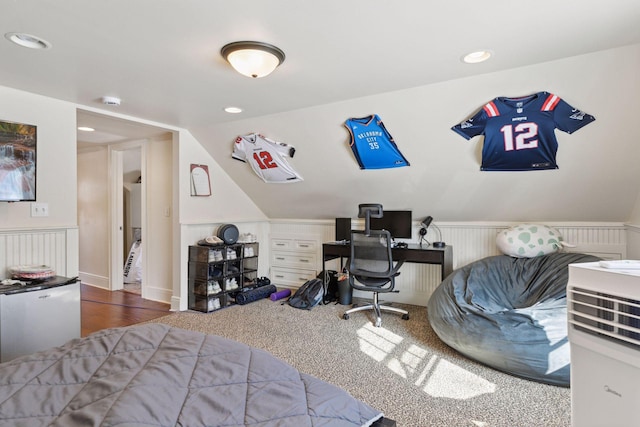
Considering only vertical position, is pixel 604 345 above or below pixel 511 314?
above

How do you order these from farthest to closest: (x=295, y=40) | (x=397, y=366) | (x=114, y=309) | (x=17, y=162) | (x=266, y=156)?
(x=114, y=309)
(x=266, y=156)
(x=17, y=162)
(x=397, y=366)
(x=295, y=40)

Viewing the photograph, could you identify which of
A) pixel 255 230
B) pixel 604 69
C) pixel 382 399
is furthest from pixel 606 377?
pixel 255 230

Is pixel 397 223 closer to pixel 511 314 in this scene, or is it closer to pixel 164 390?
pixel 511 314

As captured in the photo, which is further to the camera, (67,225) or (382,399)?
(67,225)

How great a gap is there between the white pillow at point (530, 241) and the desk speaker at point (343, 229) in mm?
1705

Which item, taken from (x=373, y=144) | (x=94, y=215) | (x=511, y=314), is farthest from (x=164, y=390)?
(x=94, y=215)

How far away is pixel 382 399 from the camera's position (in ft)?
7.13

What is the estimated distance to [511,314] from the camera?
2.58 m

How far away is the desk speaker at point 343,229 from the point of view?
4.44 m

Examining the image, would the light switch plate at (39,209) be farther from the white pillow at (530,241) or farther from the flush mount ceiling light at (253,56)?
the white pillow at (530,241)

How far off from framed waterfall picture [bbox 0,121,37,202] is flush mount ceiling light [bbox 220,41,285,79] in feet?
6.04

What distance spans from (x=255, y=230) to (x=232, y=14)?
357 centimetres

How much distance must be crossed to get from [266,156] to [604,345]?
3.46 meters

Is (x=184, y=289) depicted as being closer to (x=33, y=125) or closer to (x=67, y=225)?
(x=67, y=225)
